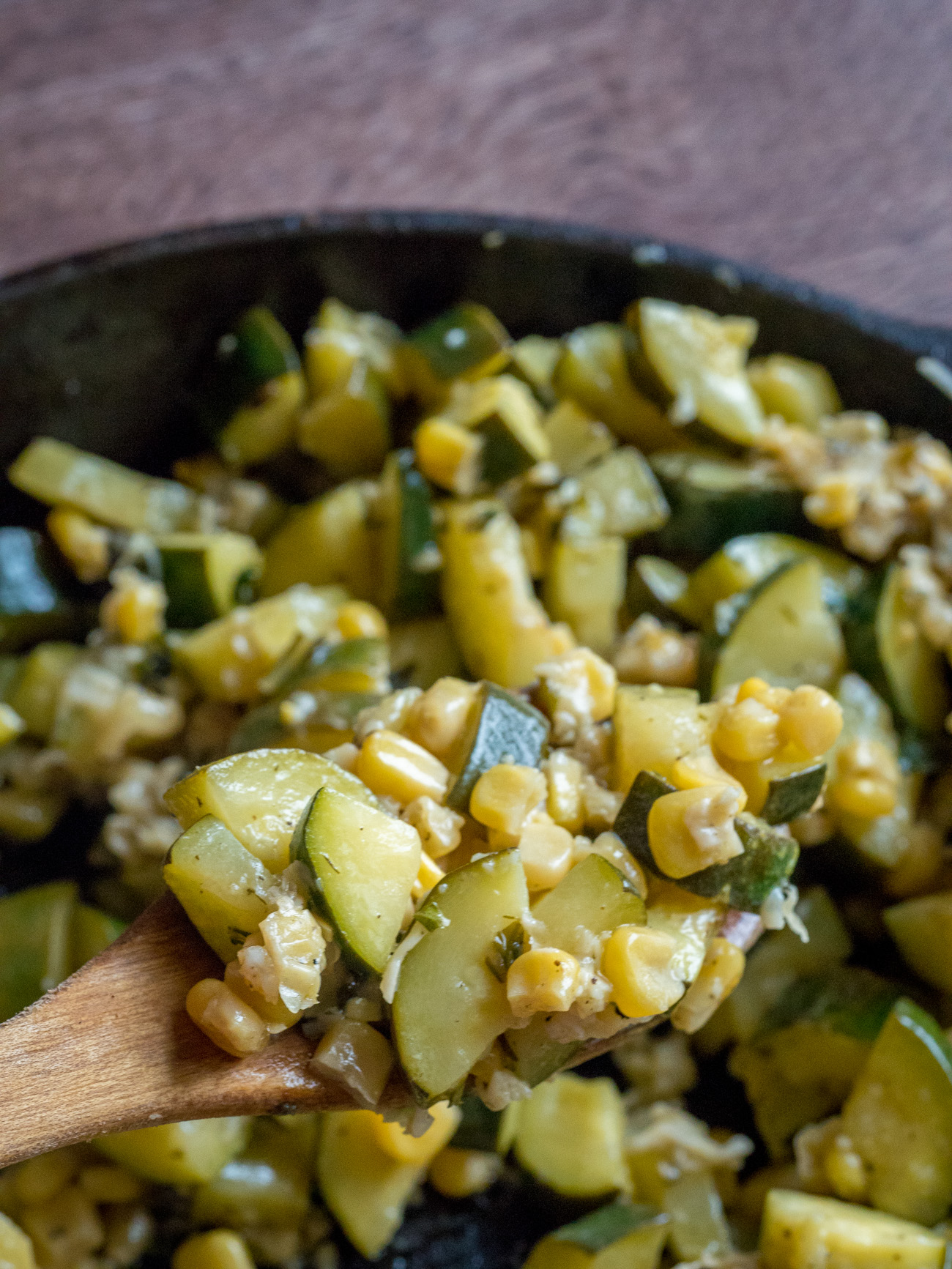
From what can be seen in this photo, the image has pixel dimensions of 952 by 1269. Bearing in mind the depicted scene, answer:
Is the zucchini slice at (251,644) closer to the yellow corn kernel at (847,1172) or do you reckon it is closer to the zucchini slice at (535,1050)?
the zucchini slice at (535,1050)

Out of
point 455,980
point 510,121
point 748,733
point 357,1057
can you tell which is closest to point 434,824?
point 455,980

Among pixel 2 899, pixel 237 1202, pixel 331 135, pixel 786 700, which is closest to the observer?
pixel 786 700

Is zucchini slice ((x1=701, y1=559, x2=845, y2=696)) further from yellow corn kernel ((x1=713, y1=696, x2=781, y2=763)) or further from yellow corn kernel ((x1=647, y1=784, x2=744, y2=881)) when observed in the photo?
yellow corn kernel ((x1=647, y1=784, x2=744, y2=881))

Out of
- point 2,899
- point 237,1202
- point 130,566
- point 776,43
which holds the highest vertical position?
point 776,43

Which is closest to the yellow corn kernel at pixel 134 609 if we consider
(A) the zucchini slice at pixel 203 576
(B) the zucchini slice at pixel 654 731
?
(A) the zucchini slice at pixel 203 576

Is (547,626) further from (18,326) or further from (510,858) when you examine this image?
(18,326)

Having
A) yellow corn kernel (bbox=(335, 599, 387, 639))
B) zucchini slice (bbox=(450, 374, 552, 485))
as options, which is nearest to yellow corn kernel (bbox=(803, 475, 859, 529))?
zucchini slice (bbox=(450, 374, 552, 485))

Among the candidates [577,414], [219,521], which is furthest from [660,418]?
[219,521]

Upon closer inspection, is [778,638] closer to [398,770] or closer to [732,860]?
[732,860]

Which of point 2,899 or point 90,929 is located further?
point 2,899
